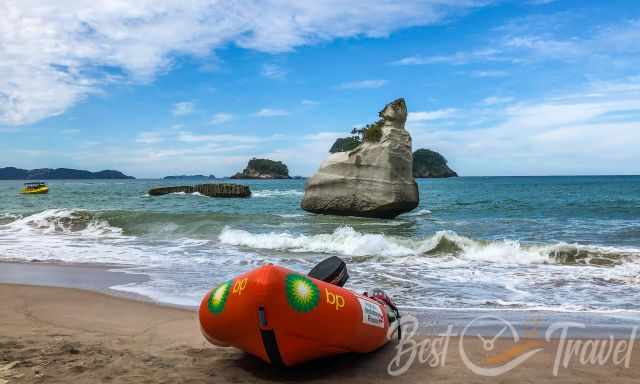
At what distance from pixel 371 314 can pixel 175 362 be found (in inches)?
78.4

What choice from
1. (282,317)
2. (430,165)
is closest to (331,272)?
(282,317)

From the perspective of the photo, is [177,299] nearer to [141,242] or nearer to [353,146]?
[141,242]

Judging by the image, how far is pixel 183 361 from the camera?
4.86 m

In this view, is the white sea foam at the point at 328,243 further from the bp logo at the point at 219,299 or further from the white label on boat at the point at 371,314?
the bp logo at the point at 219,299

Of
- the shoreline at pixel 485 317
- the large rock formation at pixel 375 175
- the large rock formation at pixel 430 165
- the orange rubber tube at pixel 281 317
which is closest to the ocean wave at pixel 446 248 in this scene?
the shoreline at pixel 485 317

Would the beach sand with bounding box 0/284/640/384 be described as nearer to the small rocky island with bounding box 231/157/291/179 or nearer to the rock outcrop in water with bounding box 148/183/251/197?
the rock outcrop in water with bounding box 148/183/251/197

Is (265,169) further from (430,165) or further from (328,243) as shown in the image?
(328,243)

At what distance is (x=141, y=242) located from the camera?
16.6m

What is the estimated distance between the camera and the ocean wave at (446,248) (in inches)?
486

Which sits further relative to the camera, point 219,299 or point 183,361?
point 183,361

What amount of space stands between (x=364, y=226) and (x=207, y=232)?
20.5 ft

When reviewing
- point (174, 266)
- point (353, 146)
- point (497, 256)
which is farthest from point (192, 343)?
point (353, 146)

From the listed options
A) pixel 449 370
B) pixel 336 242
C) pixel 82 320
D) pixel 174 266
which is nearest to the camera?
pixel 449 370

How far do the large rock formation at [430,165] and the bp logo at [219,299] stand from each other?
165140mm
